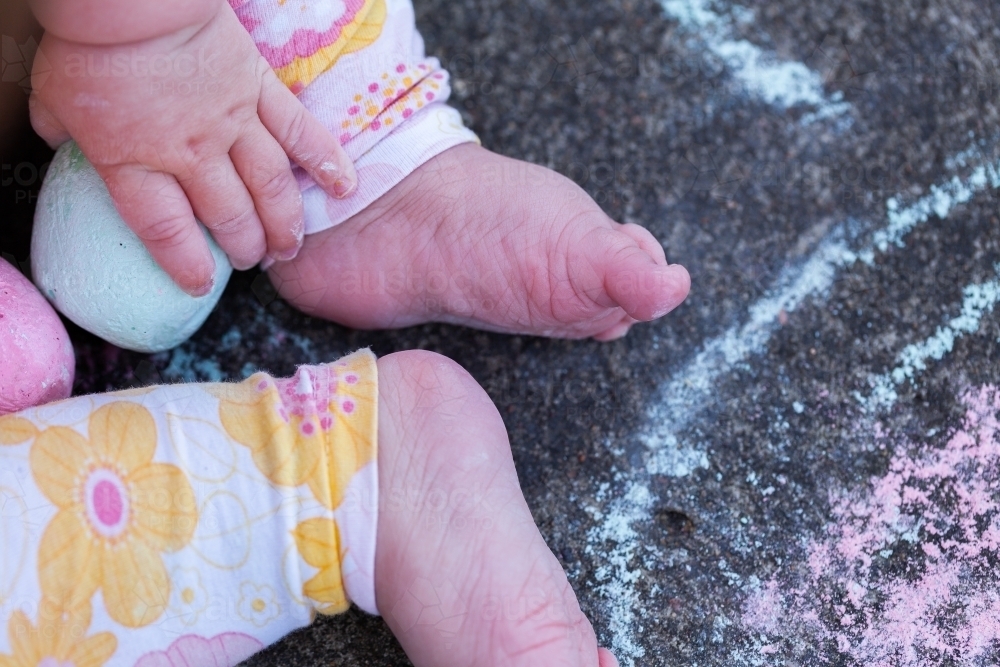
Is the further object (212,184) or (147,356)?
(147,356)

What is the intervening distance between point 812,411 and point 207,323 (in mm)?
828

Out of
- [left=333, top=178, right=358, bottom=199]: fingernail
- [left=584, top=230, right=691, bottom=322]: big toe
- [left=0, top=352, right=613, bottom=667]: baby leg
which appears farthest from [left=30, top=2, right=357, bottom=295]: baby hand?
[left=584, top=230, right=691, bottom=322]: big toe

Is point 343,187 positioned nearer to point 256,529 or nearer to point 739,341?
point 256,529

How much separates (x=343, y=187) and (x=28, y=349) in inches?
15.9

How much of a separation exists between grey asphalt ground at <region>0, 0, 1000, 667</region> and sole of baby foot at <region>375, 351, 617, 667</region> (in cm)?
16

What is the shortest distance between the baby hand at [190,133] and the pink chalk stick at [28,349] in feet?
0.33

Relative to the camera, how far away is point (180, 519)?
0.88 m

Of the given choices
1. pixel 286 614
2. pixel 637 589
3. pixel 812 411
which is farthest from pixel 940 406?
pixel 286 614

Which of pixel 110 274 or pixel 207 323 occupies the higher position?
pixel 110 274

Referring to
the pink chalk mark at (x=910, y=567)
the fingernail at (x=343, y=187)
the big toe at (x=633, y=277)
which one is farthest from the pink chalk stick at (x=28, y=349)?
the pink chalk mark at (x=910, y=567)

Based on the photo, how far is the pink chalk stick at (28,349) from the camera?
960mm

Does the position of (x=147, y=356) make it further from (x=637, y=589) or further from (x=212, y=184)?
(x=637, y=589)

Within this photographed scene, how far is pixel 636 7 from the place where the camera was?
1.34 meters

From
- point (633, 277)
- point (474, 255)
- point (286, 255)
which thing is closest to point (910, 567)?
point (633, 277)
